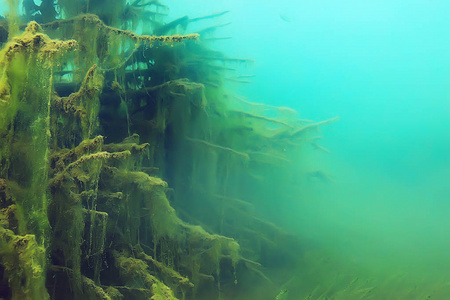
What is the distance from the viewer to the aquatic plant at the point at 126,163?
2.17 m

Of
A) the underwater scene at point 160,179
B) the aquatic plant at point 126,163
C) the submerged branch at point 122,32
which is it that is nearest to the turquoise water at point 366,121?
the underwater scene at point 160,179

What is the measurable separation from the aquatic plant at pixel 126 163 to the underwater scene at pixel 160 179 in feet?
0.05

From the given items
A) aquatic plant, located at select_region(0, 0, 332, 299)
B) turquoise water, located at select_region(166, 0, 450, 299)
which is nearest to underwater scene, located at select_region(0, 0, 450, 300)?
aquatic plant, located at select_region(0, 0, 332, 299)

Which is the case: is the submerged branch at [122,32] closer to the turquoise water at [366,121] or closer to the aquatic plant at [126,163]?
the aquatic plant at [126,163]

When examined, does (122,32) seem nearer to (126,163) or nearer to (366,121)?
(126,163)

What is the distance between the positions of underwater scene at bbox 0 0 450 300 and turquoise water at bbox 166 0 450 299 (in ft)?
0.47

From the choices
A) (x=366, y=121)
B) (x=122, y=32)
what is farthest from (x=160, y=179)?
(x=366, y=121)

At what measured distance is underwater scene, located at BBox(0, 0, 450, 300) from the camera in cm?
223

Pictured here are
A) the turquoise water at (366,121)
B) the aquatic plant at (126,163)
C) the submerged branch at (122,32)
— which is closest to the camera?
the aquatic plant at (126,163)

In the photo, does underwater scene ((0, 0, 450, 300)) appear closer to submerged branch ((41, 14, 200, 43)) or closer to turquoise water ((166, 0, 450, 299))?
submerged branch ((41, 14, 200, 43))

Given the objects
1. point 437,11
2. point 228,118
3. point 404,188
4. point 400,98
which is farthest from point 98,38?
point 437,11

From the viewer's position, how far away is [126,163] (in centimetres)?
306

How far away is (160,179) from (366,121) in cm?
4871

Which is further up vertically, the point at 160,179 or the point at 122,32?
the point at 122,32
